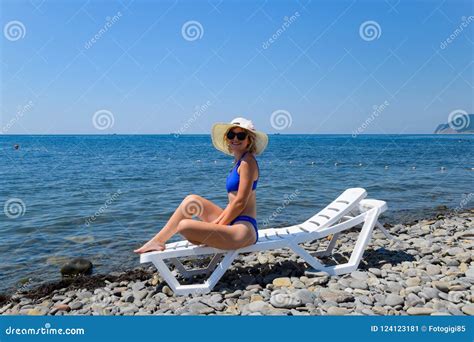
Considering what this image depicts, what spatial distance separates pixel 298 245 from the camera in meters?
5.27

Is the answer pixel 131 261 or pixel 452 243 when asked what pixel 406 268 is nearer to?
pixel 452 243

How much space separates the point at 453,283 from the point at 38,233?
7.92 meters

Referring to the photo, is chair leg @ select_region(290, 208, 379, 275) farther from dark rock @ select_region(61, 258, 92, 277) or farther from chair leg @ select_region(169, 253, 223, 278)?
Result: dark rock @ select_region(61, 258, 92, 277)

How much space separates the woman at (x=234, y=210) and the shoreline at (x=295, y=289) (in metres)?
0.60

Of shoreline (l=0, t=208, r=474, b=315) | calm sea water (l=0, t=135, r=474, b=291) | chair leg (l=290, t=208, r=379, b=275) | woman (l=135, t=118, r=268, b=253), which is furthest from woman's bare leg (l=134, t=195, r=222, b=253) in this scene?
calm sea water (l=0, t=135, r=474, b=291)

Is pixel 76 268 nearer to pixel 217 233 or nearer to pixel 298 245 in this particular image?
pixel 217 233

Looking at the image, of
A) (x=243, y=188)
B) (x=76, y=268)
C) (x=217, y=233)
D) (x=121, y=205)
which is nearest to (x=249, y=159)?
(x=243, y=188)

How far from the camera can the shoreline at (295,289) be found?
4.43 metres

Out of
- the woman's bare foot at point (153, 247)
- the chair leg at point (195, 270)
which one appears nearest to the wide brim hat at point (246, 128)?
the woman's bare foot at point (153, 247)

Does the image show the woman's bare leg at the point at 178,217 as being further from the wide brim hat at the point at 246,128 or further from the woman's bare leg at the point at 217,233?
the wide brim hat at the point at 246,128

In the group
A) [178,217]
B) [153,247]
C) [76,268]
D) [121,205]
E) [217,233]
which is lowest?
[76,268]

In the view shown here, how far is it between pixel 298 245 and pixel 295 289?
1.85 feet

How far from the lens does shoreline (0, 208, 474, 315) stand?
443 cm
